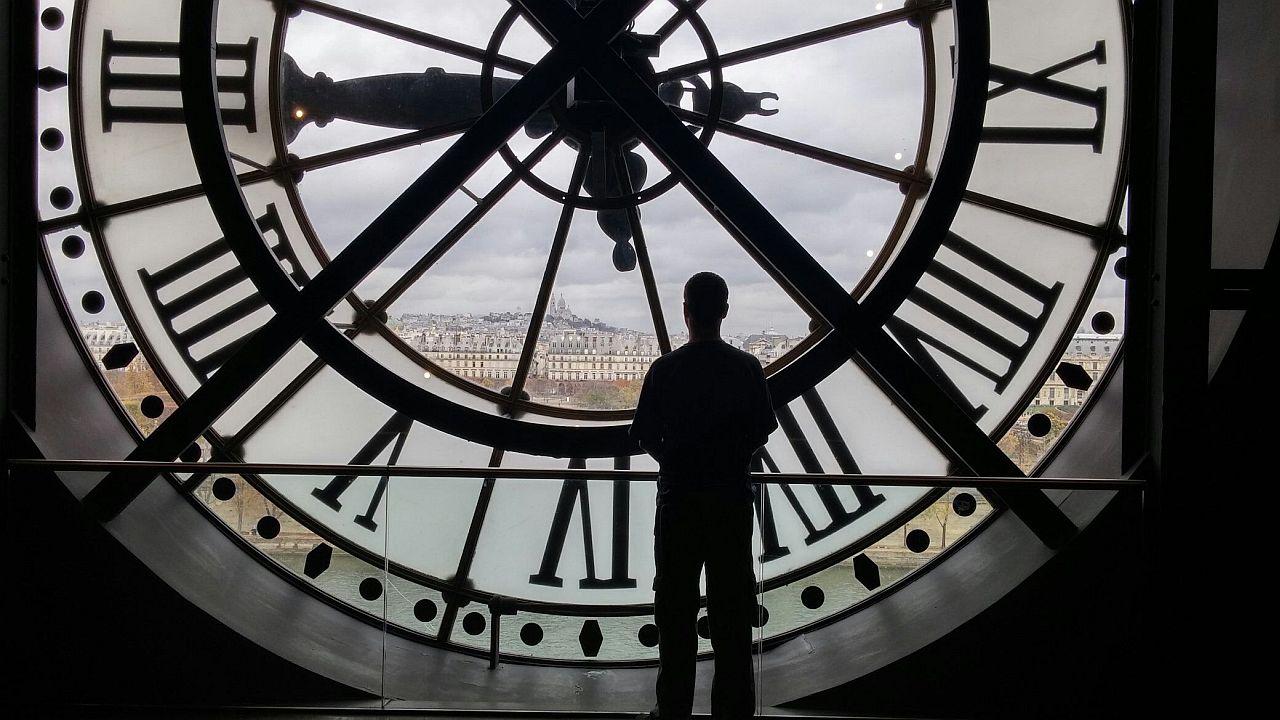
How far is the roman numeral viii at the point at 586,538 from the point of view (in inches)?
89.0

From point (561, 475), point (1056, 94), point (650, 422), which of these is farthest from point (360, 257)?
point (1056, 94)

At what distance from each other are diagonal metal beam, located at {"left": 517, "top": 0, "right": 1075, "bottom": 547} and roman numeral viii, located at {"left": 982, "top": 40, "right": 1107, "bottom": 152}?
1.17 meters

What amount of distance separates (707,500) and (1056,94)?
2085 mm

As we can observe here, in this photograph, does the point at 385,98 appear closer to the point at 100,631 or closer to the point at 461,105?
the point at 461,105

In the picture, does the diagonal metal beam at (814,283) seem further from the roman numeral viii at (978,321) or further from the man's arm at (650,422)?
the roman numeral viii at (978,321)

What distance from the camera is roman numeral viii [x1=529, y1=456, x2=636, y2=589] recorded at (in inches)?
89.0

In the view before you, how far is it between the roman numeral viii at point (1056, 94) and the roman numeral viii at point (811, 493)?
1.15 m

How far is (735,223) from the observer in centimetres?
223

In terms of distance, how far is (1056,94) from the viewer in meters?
2.88

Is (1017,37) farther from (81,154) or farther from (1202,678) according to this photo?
(81,154)

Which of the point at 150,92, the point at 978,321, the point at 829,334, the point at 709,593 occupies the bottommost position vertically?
the point at 709,593

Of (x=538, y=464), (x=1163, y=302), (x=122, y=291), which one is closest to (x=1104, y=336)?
(x=1163, y=302)

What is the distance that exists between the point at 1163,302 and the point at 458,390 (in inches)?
87.2

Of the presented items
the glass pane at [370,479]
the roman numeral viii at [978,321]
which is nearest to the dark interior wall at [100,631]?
the glass pane at [370,479]
